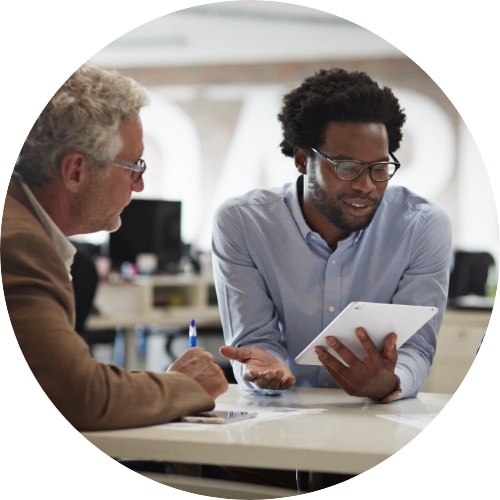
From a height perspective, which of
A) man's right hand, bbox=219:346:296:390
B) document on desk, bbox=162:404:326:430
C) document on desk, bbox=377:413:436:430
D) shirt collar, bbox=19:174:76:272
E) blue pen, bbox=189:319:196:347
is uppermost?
shirt collar, bbox=19:174:76:272

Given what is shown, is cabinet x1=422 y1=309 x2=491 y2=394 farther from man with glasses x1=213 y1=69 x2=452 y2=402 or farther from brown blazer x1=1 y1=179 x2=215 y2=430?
brown blazer x1=1 y1=179 x2=215 y2=430

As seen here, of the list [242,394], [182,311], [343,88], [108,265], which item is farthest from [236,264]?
[108,265]

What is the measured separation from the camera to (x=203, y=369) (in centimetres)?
136

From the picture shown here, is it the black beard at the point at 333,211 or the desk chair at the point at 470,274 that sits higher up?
the black beard at the point at 333,211

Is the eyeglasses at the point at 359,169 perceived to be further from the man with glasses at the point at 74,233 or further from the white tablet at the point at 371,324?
the man with glasses at the point at 74,233

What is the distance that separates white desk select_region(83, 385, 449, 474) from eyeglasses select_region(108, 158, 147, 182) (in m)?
0.42

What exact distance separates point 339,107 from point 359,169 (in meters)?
0.12

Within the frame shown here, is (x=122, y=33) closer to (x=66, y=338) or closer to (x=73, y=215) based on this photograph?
(x=73, y=215)

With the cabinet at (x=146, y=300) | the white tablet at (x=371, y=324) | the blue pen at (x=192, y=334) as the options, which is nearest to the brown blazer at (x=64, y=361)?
the blue pen at (x=192, y=334)

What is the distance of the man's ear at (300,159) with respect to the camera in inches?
57.3

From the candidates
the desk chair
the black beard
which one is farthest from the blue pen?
the desk chair

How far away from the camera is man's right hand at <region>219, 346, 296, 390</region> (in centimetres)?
145

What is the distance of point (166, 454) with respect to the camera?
123 centimetres

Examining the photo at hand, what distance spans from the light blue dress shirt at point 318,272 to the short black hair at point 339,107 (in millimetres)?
92
